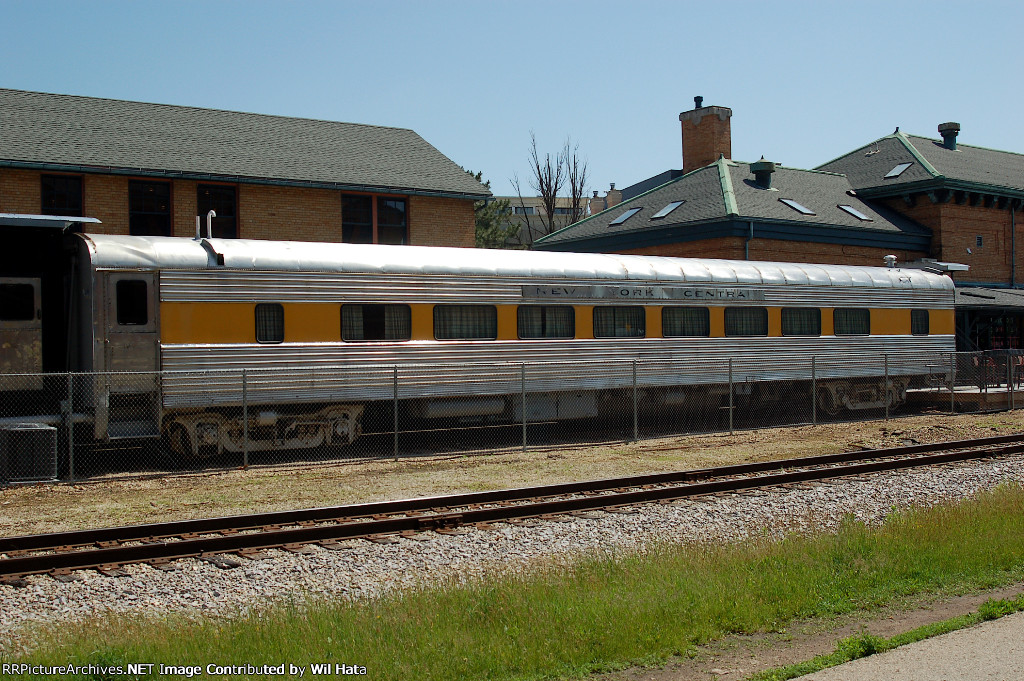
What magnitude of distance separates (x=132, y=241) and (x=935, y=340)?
20.7 m

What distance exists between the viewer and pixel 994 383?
975 inches

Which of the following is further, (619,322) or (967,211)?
(967,211)

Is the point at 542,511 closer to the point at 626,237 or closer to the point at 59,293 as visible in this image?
the point at 59,293

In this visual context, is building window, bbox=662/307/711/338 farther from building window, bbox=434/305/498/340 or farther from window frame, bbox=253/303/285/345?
window frame, bbox=253/303/285/345

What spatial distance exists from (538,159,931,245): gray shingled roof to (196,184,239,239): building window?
47.7ft

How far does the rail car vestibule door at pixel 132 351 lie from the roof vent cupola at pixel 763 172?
2535cm

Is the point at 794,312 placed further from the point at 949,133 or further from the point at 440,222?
the point at 949,133

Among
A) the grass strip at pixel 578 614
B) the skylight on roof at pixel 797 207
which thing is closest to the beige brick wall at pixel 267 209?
the skylight on roof at pixel 797 207

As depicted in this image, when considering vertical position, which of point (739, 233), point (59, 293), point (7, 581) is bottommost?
point (7, 581)

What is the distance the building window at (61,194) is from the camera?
74.0ft

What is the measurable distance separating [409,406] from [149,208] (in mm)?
10976

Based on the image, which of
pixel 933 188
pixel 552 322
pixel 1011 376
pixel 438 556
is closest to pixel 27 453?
pixel 438 556

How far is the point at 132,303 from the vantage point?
47.5ft

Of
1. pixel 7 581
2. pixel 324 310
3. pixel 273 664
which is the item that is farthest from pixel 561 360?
pixel 273 664
